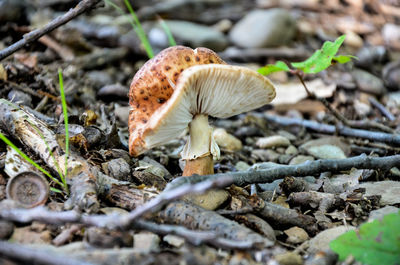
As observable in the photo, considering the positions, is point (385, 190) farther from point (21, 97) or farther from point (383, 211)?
point (21, 97)

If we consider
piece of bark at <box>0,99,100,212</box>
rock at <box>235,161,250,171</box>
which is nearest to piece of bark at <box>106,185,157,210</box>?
piece of bark at <box>0,99,100,212</box>

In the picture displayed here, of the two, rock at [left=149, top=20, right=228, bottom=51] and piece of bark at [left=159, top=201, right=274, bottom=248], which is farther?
rock at [left=149, top=20, right=228, bottom=51]

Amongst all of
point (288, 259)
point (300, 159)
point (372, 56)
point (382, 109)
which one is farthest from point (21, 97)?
point (372, 56)

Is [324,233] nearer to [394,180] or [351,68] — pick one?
[394,180]

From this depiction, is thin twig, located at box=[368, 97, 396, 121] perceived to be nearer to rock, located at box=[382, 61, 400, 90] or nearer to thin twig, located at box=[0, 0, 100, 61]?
rock, located at box=[382, 61, 400, 90]

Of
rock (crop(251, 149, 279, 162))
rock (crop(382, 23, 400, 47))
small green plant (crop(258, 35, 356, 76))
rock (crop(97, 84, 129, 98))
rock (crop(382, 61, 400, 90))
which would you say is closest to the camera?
small green plant (crop(258, 35, 356, 76))

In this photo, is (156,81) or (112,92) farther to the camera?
(112,92)

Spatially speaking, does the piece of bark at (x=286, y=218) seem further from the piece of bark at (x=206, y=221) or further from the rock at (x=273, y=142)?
the rock at (x=273, y=142)
